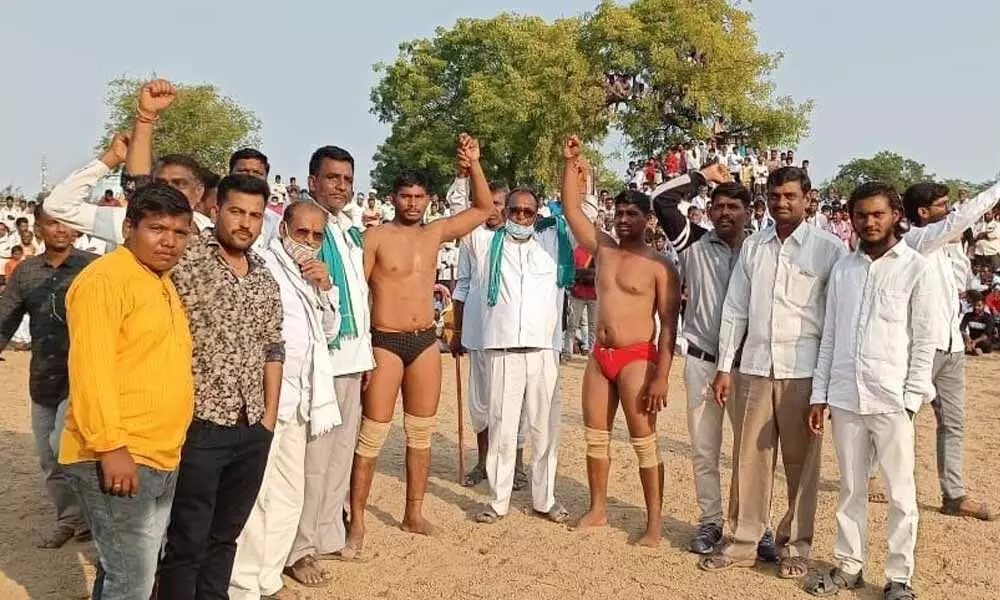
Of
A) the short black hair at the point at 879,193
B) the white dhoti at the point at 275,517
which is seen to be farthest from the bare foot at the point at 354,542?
the short black hair at the point at 879,193

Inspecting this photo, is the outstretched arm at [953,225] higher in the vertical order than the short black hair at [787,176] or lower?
lower

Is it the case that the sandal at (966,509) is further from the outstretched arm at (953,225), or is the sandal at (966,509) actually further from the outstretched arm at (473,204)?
the outstretched arm at (473,204)

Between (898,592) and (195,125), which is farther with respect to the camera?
(195,125)

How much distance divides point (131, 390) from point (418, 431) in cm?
277

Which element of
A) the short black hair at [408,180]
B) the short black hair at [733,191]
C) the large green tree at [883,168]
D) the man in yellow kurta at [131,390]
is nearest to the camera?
the man in yellow kurta at [131,390]

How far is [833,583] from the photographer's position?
15.5 ft

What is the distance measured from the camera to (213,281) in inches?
140

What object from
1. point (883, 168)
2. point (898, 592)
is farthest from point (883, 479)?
point (883, 168)

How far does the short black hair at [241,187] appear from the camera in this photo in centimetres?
373

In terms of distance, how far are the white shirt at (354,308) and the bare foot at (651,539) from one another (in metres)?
2.06

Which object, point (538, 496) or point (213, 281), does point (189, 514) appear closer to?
point (213, 281)

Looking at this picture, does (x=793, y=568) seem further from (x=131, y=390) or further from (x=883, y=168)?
(x=883, y=168)

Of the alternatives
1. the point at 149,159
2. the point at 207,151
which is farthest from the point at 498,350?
the point at 207,151

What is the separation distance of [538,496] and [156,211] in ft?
12.4
